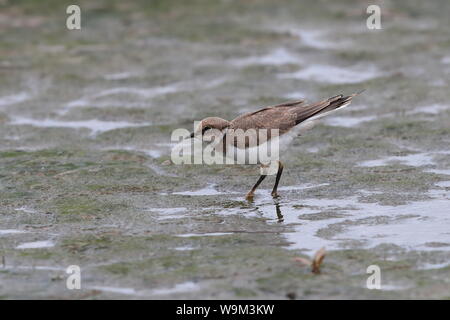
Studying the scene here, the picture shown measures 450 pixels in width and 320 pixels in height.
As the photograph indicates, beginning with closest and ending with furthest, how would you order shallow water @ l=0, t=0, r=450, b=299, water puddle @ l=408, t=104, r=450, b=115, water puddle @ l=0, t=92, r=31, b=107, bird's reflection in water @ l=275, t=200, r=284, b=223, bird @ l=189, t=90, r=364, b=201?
shallow water @ l=0, t=0, r=450, b=299
bird's reflection in water @ l=275, t=200, r=284, b=223
bird @ l=189, t=90, r=364, b=201
water puddle @ l=408, t=104, r=450, b=115
water puddle @ l=0, t=92, r=31, b=107

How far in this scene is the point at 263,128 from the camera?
11227 millimetres

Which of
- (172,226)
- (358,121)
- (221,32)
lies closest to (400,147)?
(358,121)

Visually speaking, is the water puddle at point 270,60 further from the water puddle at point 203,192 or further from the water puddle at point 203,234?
the water puddle at point 203,234

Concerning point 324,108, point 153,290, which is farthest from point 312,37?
point 153,290

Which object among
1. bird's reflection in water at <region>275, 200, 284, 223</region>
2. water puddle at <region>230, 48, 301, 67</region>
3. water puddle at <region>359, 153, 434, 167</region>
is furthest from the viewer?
water puddle at <region>230, 48, 301, 67</region>

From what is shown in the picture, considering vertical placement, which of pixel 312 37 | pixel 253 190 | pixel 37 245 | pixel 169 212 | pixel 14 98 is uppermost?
pixel 312 37

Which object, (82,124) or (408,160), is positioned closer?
(408,160)

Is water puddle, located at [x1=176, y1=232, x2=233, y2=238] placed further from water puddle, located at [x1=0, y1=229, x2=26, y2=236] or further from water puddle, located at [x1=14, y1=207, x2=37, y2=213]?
water puddle, located at [x1=14, y1=207, x2=37, y2=213]

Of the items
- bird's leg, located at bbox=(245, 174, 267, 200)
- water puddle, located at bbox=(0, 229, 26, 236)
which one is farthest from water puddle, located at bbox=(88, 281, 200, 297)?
bird's leg, located at bbox=(245, 174, 267, 200)

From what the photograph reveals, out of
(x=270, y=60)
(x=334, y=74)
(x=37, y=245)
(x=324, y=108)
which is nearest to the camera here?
(x=37, y=245)

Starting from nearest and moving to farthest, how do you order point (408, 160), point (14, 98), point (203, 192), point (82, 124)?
point (203, 192) < point (408, 160) < point (82, 124) < point (14, 98)

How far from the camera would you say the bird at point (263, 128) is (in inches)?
436

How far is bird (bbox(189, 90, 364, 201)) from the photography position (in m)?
11.1

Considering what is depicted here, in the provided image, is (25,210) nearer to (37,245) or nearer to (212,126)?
(37,245)
